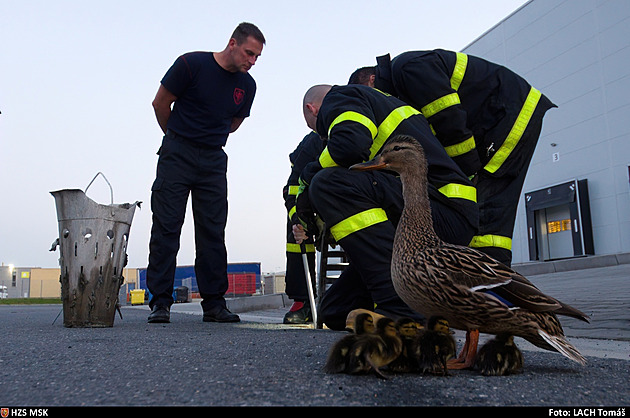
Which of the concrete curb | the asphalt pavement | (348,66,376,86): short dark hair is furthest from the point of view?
the concrete curb

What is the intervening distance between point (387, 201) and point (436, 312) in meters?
1.36

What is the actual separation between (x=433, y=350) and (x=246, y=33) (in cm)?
418

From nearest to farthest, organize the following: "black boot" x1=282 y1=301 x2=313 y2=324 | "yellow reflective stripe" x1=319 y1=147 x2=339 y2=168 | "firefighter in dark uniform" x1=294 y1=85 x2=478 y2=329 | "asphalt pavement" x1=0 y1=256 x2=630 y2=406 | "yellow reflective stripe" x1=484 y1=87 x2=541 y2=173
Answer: "asphalt pavement" x1=0 y1=256 x2=630 y2=406 < "firefighter in dark uniform" x1=294 y1=85 x2=478 y2=329 < "yellow reflective stripe" x1=319 y1=147 x2=339 y2=168 < "yellow reflective stripe" x1=484 y1=87 x2=541 y2=173 < "black boot" x1=282 y1=301 x2=313 y2=324

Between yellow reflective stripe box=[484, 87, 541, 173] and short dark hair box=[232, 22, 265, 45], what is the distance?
8.63ft

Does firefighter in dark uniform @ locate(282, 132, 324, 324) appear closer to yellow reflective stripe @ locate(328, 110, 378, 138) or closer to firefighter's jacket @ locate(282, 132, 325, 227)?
firefighter's jacket @ locate(282, 132, 325, 227)

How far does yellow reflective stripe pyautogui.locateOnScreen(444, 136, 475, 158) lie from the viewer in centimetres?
381

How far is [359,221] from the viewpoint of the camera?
3326 millimetres

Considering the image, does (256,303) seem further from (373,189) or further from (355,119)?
(355,119)

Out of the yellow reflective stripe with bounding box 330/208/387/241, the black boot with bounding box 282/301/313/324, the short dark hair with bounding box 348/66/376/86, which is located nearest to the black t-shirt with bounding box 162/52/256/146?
the short dark hair with bounding box 348/66/376/86

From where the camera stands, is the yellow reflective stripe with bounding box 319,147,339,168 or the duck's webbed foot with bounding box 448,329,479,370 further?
the yellow reflective stripe with bounding box 319,147,339,168

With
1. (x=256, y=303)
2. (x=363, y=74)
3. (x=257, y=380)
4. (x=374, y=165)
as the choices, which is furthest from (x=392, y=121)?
(x=256, y=303)

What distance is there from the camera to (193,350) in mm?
2789

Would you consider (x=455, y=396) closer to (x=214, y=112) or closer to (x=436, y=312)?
(x=436, y=312)

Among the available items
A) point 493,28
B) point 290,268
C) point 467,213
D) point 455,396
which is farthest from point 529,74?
point 455,396
